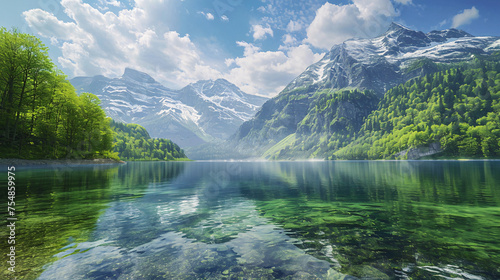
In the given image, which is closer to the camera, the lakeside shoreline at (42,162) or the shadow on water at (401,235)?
the shadow on water at (401,235)

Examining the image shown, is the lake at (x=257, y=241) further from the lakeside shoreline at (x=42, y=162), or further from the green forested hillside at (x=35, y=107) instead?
the green forested hillside at (x=35, y=107)

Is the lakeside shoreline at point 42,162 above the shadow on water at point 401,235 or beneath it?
above

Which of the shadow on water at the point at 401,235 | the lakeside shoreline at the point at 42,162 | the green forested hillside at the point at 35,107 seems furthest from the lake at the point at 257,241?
the green forested hillside at the point at 35,107

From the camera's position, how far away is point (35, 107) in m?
65.8

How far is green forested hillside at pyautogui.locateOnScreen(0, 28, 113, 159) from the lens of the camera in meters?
57.2

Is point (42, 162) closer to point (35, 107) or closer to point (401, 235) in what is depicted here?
point (35, 107)

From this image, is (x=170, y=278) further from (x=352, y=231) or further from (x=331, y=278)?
(x=352, y=231)

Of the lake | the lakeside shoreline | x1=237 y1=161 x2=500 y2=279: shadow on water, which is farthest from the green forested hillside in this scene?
x1=237 y1=161 x2=500 y2=279: shadow on water

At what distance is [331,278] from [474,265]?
6079mm

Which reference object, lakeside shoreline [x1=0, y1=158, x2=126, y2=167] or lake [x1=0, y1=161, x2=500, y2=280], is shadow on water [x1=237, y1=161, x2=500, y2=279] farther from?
lakeside shoreline [x1=0, y1=158, x2=126, y2=167]

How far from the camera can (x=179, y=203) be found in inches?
945

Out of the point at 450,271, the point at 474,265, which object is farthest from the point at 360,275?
the point at 474,265

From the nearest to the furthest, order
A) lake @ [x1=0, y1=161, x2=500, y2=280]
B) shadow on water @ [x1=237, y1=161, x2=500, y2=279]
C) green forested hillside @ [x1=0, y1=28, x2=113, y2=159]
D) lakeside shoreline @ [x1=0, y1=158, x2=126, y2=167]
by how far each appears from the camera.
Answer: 1. lake @ [x1=0, y1=161, x2=500, y2=280]
2. shadow on water @ [x1=237, y1=161, x2=500, y2=279]
3. green forested hillside @ [x1=0, y1=28, x2=113, y2=159]
4. lakeside shoreline @ [x1=0, y1=158, x2=126, y2=167]

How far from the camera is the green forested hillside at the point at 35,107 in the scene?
57250 mm
